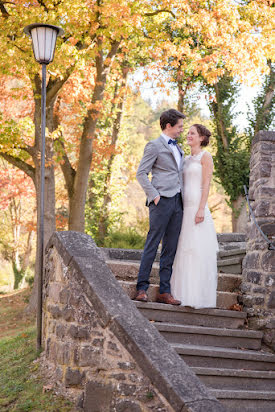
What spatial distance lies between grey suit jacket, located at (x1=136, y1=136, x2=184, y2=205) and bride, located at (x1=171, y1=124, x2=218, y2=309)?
0.75ft

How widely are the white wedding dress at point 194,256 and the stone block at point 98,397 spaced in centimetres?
154

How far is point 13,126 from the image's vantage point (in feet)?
34.5

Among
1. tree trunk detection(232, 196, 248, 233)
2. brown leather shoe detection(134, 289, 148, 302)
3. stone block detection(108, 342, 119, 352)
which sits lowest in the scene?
stone block detection(108, 342, 119, 352)

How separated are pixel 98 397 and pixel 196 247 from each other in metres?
1.96

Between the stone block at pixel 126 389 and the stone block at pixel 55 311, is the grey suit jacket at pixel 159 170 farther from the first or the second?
the stone block at pixel 126 389

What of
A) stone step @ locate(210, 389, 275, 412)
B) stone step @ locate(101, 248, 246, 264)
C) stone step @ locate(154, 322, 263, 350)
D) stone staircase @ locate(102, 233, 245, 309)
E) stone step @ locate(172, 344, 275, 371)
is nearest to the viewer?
stone step @ locate(210, 389, 275, 412)

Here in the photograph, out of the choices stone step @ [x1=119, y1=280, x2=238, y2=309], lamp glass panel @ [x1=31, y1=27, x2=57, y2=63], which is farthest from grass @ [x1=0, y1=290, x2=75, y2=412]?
lamp glass panel @ [x1=31, y1=27, x2=57, y2=63]

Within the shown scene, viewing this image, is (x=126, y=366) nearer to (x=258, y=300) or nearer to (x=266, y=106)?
(x=258, y=300)

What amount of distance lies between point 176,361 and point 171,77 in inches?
500

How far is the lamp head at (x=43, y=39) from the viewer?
566 cm

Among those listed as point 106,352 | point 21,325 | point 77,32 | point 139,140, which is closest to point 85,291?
point 106,352

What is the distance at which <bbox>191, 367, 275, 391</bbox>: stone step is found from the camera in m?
4.54

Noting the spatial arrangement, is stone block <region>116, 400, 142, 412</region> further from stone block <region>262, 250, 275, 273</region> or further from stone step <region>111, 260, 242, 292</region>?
stone block <region>262, 250, 275, 273</region>

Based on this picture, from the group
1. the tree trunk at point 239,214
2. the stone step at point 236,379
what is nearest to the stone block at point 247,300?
the stone step at point 236,379
